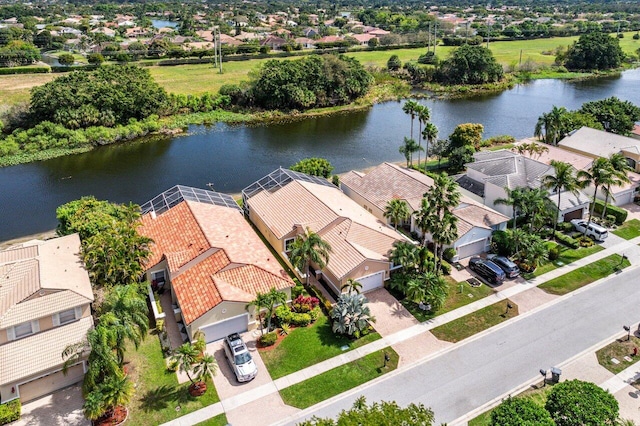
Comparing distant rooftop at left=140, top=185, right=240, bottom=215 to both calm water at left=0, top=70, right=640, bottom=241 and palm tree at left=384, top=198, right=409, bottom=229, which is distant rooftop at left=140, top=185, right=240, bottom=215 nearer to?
calm water at left=0, top=70, right=640, bottom=241

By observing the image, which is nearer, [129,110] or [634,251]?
[634,251]

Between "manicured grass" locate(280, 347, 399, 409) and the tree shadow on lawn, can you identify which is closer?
the tree shadow on lawn

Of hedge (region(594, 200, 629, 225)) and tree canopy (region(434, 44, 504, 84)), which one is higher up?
tree canopy (region(434, 44, 504, 84))

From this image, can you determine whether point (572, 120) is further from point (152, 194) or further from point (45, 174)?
point (45, 174)

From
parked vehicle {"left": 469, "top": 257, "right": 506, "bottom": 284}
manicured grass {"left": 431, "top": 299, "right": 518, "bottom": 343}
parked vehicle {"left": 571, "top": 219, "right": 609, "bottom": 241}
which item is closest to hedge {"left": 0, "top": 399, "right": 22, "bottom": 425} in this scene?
manicured grass {"left": 431, "top": 299, "right": 518, "bottom": 343}

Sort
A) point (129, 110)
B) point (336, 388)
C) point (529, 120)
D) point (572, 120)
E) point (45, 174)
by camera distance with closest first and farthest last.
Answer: point (336, 388) → point (45, 174) → point (572, 120) → point (129, 110) → point (529, 120)

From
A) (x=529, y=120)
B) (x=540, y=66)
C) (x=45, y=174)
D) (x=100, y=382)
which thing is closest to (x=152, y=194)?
(x=45, y=174)

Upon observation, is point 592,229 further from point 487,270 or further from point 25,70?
point 25,70
